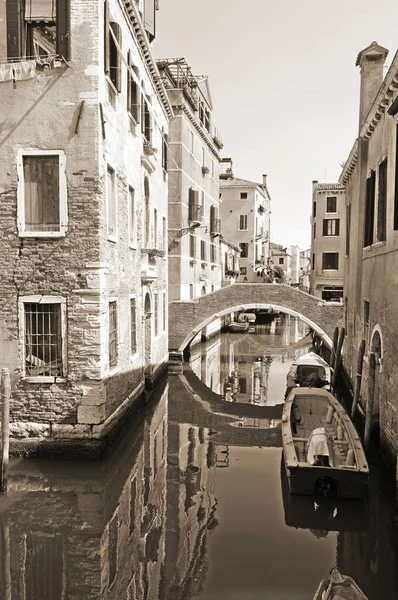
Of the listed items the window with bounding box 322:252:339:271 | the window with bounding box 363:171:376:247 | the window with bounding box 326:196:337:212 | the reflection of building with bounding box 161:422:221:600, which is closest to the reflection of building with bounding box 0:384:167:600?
the reflection of building with bounding box 161:422:221:600

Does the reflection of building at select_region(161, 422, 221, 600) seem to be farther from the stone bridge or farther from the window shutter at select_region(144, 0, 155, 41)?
the window shutter at select_region(144, 0, 155, 41)

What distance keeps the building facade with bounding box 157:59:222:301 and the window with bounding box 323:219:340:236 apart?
902cm

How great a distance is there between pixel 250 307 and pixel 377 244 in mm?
9541

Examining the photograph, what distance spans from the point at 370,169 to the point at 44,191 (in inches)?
303

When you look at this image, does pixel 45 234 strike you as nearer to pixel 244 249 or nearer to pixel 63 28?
pixel 63 28

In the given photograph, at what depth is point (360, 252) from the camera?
14078 millimetres

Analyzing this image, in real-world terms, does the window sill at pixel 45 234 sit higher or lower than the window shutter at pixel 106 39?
lower

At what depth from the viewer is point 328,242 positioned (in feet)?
110

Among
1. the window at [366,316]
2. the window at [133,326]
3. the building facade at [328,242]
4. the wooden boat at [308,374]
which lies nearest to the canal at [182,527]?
the window at [133,326]

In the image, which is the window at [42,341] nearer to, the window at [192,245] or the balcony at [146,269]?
the balcony at [146,269]

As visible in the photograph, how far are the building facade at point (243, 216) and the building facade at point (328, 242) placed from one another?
431 inches

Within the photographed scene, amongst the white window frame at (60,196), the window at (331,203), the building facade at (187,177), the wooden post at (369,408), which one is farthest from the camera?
the window at (331,203)

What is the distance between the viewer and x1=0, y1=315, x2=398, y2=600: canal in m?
6.41

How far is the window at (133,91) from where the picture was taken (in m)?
12.3
